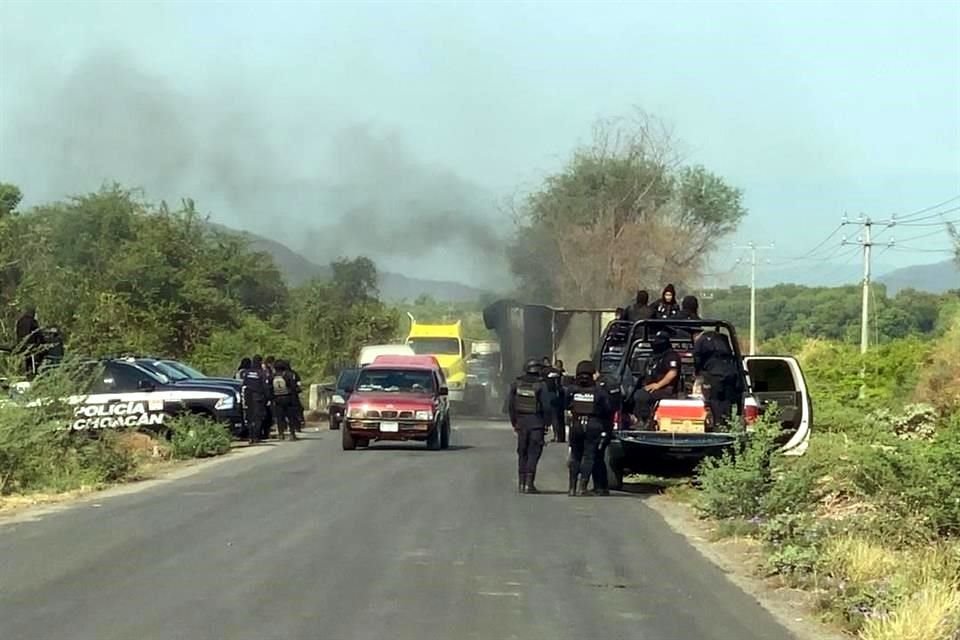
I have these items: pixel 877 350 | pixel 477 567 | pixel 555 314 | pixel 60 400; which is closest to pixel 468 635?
pixel 477 567

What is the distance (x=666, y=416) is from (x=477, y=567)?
22.5 feet

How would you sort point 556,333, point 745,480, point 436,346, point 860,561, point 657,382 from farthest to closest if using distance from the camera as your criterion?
point 436,346 → point 556,333 → point 657,382 → point 745,480 → point 860,561

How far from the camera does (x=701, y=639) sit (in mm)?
9445

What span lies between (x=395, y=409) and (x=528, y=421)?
911 centimetres

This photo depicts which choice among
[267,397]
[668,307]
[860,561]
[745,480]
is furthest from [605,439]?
[267,397]

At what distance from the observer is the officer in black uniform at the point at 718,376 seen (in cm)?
1870

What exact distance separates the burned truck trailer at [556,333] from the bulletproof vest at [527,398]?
16339 millimetres

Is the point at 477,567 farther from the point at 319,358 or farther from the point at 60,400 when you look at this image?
the point at 319,358

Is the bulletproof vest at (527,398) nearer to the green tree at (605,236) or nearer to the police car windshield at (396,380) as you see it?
the police car windshield at (396,380)

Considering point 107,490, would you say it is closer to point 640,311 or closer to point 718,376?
point 640,311

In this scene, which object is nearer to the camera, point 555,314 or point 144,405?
point 144,405

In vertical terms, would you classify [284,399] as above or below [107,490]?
above

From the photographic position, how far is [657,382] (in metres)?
19.2

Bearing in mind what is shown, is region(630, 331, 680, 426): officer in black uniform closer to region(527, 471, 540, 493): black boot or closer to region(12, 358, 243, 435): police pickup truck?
region(527, 471, 540, 493): black boot
